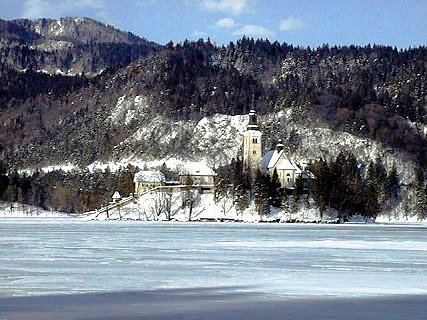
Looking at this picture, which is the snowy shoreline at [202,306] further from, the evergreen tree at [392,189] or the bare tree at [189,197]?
the evergreen tree at [392,189]

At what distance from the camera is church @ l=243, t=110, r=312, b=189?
15050cm

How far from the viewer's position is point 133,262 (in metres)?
34.8

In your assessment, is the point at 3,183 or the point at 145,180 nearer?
the point at 3,183

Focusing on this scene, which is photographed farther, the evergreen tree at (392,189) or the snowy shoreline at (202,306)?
the evergreen tree at (392,189)

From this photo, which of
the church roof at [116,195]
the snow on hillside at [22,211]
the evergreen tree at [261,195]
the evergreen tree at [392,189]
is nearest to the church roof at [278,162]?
the evergreen tree at [392,189]

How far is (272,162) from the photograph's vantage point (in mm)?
155125

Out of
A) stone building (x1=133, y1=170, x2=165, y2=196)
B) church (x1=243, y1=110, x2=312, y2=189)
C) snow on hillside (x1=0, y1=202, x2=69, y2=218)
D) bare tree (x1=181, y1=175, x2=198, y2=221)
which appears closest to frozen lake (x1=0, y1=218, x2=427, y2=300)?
bare tree (x1=181, y1=175, x2=198, y2=221)

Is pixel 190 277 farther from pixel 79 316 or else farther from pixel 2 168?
pixel 2 168

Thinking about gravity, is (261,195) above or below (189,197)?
above

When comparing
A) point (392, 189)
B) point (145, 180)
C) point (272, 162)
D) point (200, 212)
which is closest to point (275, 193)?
point (200, 212)

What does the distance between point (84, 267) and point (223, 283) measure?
823cm

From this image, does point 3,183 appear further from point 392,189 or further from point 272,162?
point 392,189

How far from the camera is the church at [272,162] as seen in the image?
150500 mm

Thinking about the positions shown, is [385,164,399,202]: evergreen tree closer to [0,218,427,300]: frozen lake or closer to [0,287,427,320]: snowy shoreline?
[0,218,427,300]: frozen lake
